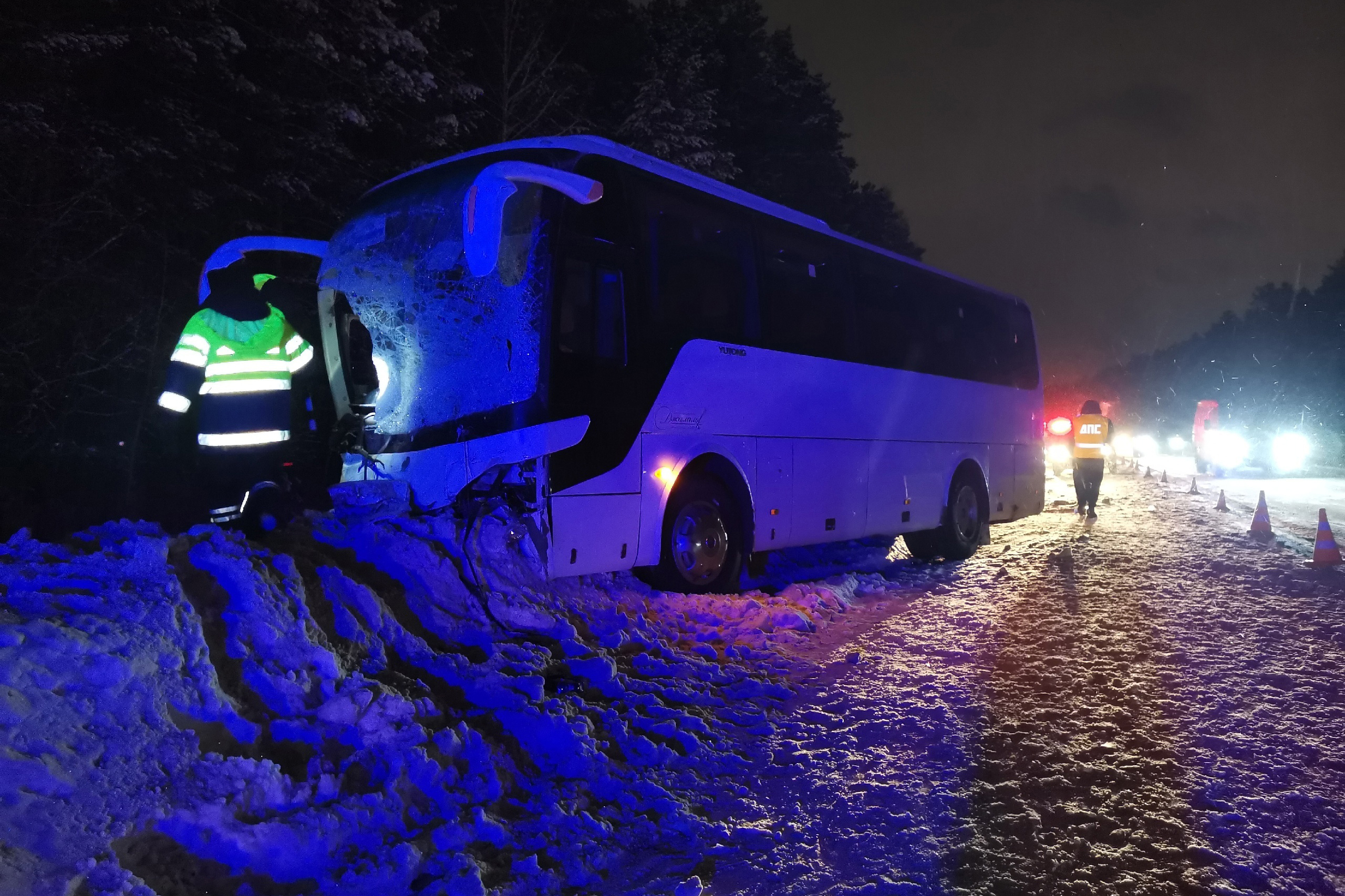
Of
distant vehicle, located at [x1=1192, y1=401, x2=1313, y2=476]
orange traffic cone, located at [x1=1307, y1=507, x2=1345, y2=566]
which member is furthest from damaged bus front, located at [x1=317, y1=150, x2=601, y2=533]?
distant vehicle, located at [x1=1192, y1=401, x2=1313, y2=476]

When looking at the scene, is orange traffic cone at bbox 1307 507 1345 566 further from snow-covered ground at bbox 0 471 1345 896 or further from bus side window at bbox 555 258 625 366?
bus side window at bbox 555 258 625 366

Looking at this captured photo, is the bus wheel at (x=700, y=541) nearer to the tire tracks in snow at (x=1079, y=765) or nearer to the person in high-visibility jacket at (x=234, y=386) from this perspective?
the tire tracks in snow at (x=1079, y=765)

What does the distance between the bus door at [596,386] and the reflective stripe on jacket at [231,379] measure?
2142 mm

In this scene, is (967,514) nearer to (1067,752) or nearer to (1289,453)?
(1067,752)

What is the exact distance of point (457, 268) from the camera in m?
6.62

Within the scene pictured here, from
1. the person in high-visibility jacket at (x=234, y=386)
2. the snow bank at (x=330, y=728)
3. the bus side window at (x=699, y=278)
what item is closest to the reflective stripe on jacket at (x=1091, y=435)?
the bus side window at (x=699, y=278)

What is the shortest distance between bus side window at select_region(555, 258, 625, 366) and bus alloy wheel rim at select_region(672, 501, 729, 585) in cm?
165

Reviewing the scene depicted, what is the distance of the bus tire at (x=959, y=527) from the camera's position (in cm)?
1257

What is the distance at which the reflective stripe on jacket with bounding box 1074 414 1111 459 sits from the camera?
667 inches

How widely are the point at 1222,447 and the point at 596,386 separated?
33.3 m

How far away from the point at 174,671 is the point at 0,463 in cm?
1012

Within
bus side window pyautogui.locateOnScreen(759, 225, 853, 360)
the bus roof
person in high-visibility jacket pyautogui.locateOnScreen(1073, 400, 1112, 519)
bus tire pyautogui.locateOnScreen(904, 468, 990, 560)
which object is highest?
the bus roof

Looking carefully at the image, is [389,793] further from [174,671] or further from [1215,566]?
[1215,566]

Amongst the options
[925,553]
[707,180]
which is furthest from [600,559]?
[925,553]
